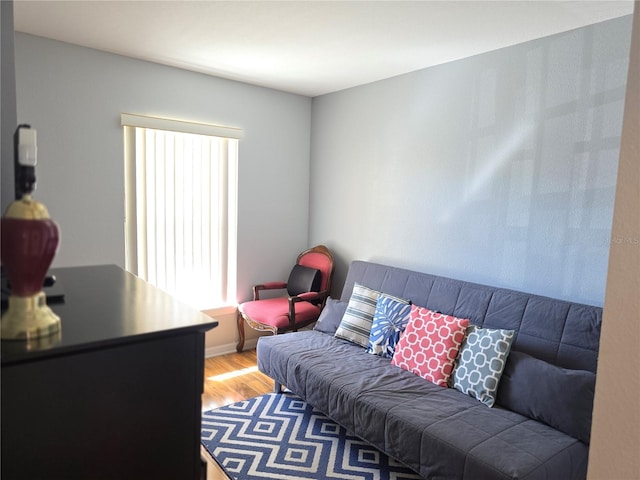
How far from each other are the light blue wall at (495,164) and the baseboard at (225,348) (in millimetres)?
1179

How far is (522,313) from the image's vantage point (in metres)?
2.60

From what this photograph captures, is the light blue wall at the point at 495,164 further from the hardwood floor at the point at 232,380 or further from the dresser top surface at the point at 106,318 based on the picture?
the dresser top surface at the point at 106,318

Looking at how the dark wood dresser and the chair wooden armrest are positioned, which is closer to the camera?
the dark wood dresser

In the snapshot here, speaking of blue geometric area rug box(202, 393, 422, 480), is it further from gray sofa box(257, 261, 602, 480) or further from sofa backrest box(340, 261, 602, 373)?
sofa backrest box(340, 261, 602, 373)

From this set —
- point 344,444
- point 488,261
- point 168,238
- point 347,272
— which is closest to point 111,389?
point 344,444

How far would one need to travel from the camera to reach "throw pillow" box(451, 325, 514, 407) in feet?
7.78

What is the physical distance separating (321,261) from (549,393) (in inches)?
95.5

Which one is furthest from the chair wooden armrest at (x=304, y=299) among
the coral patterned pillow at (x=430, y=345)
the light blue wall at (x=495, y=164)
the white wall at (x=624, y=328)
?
the white wall at (x=624, y=328)

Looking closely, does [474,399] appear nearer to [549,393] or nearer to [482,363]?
[482,363]

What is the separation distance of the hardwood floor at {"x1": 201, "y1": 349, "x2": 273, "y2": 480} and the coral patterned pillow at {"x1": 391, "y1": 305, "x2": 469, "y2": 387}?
1.18 meters

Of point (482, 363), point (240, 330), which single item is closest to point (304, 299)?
point (240, 330)

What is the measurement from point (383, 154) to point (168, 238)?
197cm

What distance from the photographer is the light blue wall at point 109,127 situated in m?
3.04

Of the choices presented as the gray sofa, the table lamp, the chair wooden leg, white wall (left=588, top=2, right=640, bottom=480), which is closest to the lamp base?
the table lamp
